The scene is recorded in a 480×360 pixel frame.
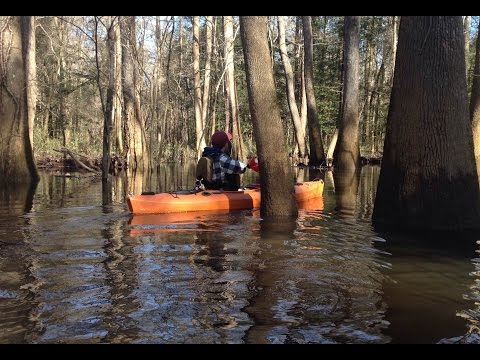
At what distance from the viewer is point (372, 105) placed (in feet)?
106

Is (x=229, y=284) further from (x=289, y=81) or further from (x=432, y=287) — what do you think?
(x=289, y=81)

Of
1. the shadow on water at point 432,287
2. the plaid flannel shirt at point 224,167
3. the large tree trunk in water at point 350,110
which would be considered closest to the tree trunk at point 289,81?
the large tree trunk in water at point 350,110

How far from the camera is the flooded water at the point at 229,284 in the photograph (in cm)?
341

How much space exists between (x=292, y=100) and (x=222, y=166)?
15008 millimetres

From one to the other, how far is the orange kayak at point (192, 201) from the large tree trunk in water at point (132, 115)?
32.8 ft

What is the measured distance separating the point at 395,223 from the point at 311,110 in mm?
15594

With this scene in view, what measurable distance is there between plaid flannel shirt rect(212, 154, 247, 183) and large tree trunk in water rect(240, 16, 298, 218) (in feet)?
4.23

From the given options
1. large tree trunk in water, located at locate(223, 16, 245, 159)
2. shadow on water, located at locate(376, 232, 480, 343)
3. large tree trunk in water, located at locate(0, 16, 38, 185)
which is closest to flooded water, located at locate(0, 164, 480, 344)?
shadow on water, located at locate(376, 232, 480, 343)

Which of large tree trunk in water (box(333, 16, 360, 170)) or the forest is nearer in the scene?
the forest

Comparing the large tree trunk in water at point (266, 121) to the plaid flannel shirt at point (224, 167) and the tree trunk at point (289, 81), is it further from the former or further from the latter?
the tree trunk at point (289, 81)

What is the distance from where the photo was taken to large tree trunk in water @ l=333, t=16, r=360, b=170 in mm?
19344

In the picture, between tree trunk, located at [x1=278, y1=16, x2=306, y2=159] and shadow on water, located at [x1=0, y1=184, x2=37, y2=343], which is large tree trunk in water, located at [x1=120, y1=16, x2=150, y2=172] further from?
shadow on water, located at [x1=0, y1=184, x2=37, y2=343]
